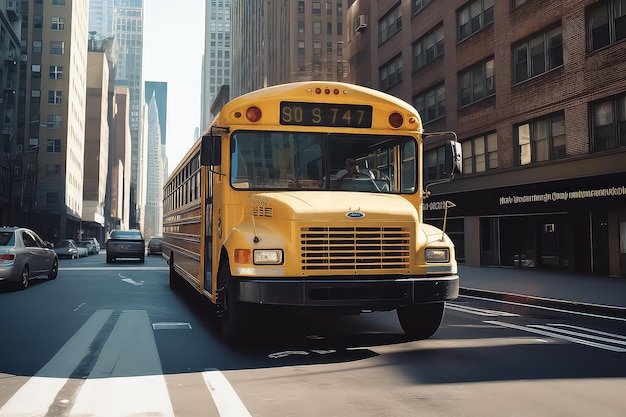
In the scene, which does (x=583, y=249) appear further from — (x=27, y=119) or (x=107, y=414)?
(x=27, y=119)

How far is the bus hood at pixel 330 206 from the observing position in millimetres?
6609

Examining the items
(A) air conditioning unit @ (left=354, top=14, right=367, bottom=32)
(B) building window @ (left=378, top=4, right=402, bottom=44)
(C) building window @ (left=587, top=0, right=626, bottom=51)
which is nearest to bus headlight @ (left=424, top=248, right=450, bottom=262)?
(C) building window @ (left=587, top=0, right=626, bottom=51)

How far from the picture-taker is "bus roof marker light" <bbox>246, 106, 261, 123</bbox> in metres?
7.72

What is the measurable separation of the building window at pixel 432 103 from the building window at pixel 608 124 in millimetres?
11288

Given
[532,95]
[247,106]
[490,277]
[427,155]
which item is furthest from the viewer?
[427,155]

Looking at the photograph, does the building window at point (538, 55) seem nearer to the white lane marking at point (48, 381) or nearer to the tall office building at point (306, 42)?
the white lane marking at point (48, 381)

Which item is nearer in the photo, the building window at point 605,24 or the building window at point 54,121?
the building window at point 605,24

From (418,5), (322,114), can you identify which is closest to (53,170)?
(418,5)

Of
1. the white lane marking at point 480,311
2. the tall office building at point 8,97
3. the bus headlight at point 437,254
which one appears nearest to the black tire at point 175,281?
the white lane marking at point 480,311

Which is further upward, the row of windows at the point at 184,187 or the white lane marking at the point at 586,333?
the row of windows at the point at 184,187

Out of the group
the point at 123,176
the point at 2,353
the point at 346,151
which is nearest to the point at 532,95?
the point at 346,151

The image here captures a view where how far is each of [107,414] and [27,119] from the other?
86496 mm

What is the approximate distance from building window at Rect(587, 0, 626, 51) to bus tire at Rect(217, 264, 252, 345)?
688 inches

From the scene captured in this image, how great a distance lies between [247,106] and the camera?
7.75 meters
